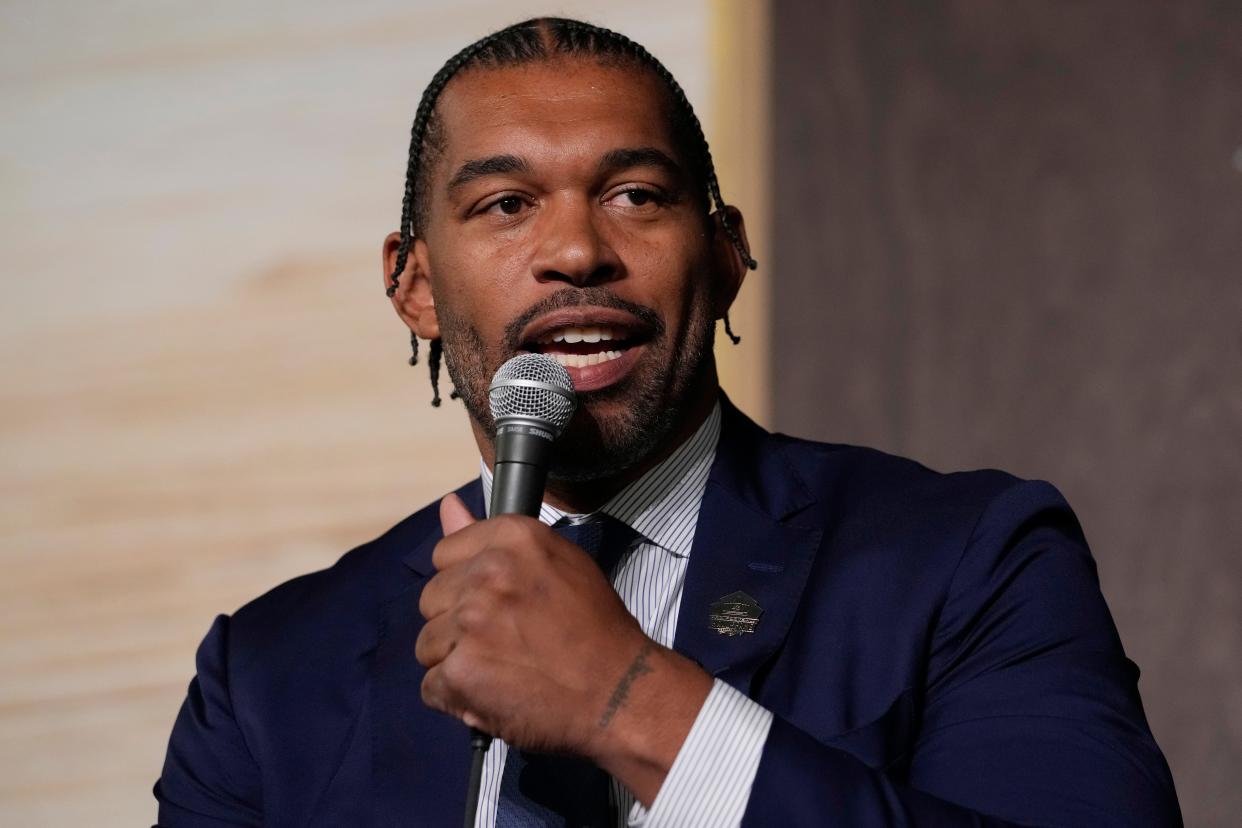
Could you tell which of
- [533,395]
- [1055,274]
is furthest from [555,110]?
[1055,274]

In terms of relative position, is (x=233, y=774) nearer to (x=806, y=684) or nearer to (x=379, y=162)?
(x=806, y=684)

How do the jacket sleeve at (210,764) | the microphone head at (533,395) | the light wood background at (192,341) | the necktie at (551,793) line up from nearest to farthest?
the microphone head at (533,395), the necktie at (551,793), the jacket sleeve at (210,764), the light wood background at (192,341)

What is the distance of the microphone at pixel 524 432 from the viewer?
4.49 ft

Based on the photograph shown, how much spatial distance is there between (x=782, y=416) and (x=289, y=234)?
0.90 m

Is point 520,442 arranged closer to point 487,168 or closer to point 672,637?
point 672,637

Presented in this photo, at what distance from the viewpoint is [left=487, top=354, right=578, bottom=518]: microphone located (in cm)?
137

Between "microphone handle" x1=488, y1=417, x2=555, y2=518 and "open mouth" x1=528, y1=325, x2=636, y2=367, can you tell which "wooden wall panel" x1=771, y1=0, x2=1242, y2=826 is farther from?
"microphone handle" x1=488, y1=417, x2=555, y2=518

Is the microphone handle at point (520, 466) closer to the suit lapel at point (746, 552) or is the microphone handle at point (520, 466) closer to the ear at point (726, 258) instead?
the suit lapel at point (746, 552)

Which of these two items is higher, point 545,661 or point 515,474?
point 515,474

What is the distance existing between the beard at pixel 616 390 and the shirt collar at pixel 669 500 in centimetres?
4

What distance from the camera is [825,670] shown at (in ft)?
5.63

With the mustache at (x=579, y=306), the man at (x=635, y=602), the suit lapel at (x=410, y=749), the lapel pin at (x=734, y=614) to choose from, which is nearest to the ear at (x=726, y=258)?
the man at (x=635, y=602)

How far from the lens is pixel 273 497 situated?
9.05 ft

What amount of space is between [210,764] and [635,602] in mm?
577
